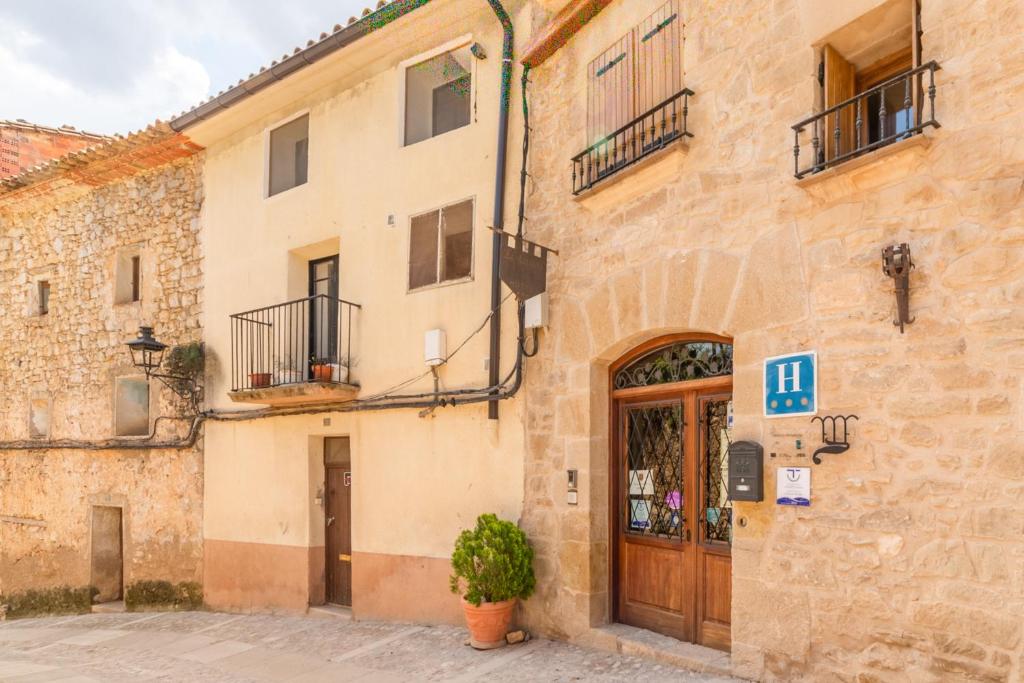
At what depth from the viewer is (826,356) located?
4629 mm

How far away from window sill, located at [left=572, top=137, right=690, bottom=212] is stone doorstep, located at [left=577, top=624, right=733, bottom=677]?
3.27 meters

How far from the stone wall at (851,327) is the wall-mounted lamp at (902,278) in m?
0.05

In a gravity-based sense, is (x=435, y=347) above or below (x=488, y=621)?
above

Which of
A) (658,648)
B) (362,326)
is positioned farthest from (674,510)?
(362,326)

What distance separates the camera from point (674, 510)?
19.1 ft

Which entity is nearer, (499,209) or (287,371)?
(499,209)

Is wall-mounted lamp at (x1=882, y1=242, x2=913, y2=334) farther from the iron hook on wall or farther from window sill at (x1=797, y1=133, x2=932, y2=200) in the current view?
the iron hook on wall

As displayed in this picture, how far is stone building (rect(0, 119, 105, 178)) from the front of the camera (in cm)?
1396

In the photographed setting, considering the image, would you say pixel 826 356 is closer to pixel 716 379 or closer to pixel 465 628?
pixel 716 379

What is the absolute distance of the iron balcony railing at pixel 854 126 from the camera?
175 inches

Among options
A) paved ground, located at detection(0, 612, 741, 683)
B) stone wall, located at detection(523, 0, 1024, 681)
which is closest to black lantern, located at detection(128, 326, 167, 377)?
paved ground, located at detection(0, 612, 741, 683)

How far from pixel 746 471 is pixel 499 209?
3.51 m

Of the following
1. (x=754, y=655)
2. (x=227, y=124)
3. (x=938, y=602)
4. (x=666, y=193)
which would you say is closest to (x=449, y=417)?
(x=666, y=193)

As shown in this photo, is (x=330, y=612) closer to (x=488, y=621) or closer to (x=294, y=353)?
(x=294, y=353)
